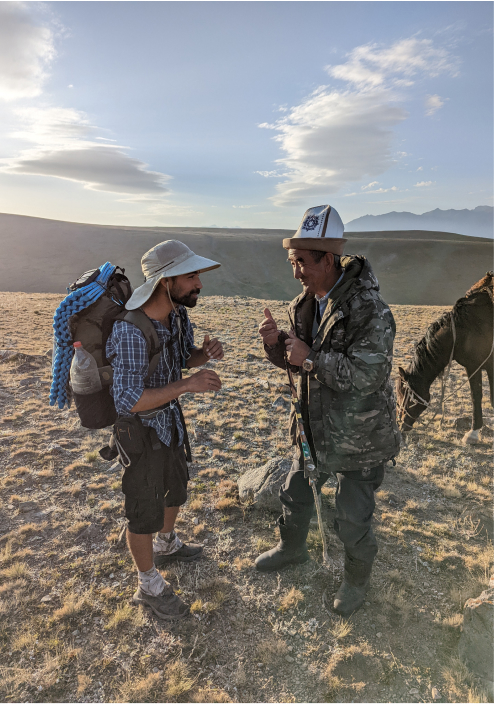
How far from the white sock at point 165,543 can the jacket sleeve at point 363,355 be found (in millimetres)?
2437

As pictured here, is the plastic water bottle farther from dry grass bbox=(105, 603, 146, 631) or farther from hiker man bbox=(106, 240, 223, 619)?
dry grass bbox=(105, 603, 146, 631)

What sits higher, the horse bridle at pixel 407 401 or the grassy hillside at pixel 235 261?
the grassy hillside at pixel 235 261

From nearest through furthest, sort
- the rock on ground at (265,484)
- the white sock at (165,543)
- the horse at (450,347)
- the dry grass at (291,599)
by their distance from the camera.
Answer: the dry grass at (291,599)
the white sock at (165,543)
the rock on ground at (265,484)
the horse at (450,347)

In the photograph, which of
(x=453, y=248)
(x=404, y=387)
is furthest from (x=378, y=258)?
(x=404, y=387)

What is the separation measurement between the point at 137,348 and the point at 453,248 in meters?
92.8

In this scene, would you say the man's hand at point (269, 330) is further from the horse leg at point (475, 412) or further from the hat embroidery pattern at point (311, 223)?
the horse leg at point (475, 412)

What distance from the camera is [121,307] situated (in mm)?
2699

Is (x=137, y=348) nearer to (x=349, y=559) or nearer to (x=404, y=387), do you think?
(x=349, y=559)

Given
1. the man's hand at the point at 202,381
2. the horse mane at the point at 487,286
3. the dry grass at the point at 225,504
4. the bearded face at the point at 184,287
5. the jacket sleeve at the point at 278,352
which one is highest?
the horse mane at the point at 487,286

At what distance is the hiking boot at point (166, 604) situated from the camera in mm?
3100

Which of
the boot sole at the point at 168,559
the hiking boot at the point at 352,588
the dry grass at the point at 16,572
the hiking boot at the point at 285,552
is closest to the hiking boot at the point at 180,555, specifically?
the boot sole at the point at 168,559

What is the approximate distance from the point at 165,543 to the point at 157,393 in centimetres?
206

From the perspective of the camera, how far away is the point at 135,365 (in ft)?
7.87

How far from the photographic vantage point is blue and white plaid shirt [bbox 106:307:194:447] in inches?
93.8
